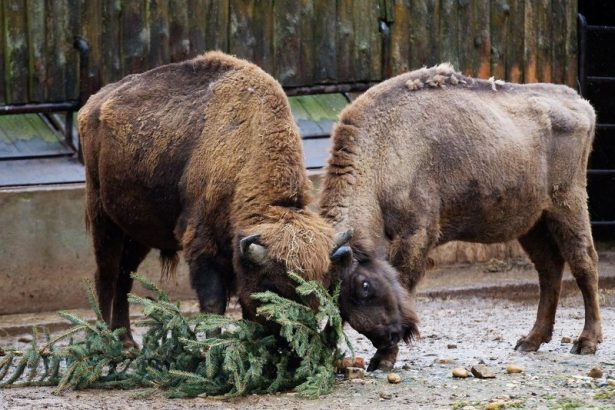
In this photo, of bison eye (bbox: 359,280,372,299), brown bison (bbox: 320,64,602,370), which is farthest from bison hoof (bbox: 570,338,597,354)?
bison eye (bbox: 359,280,372,299)

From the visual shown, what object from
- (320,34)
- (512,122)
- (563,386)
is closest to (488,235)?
(512,122)

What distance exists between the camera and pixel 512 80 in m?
12.4

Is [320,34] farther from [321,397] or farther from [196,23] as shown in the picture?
[321,397]

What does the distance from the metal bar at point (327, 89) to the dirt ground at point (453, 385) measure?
9.56ft

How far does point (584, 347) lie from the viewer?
8.23 metres

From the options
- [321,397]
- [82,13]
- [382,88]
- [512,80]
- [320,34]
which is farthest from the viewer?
[512,80]

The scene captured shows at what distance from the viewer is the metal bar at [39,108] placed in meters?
10.2

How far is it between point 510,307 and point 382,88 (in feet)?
10.3

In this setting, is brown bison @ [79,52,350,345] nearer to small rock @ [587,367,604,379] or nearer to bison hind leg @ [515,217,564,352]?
small rock @ [587,367,604,379]

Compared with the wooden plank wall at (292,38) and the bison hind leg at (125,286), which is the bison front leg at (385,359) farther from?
the wooden plank wall at (292,38)

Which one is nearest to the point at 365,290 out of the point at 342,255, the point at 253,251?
the point at 342,255

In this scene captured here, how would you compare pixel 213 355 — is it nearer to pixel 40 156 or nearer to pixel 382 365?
pixel 382 365

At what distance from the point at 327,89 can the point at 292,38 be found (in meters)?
0.58

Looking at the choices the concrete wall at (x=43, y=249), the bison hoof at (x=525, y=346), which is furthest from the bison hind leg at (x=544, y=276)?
the concrete wall at (x=43, y=249)
